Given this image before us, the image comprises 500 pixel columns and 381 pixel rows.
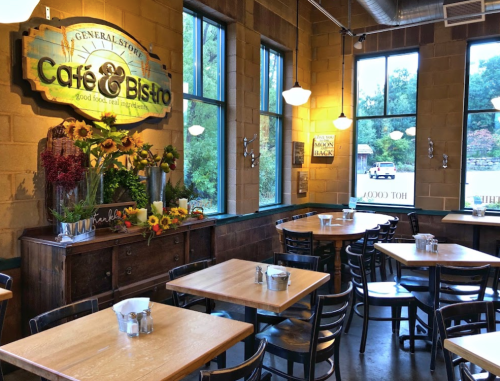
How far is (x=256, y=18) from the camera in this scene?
5.92 metres

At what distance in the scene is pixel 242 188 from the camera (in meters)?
5.70

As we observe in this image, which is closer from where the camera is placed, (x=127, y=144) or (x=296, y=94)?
(x=127, y=144)

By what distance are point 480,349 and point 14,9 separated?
2636mm

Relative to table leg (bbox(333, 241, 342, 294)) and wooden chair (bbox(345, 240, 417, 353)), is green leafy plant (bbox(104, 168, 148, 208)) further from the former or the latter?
table leg (bbox(333, 241, 342, 294))

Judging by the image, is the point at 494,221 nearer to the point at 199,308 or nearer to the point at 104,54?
the point at 199,308

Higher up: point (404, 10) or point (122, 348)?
point (404, 10)

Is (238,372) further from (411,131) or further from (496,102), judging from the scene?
(411,131)

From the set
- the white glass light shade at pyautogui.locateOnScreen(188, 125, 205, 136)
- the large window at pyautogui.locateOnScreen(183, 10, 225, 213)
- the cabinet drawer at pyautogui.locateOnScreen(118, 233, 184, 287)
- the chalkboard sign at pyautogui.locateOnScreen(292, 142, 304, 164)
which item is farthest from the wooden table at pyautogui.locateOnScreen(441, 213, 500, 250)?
the cabinet drawer at pyautogui.locateOnScreen(118, 233, 184, 287)

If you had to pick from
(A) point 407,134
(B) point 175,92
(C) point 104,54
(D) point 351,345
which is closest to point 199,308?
(D) point 351,345

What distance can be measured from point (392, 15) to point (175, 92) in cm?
352

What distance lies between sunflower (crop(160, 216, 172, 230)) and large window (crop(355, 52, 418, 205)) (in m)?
4.52

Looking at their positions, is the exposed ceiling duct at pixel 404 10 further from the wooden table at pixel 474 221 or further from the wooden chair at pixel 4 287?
the wooden chair at pixel 4 287

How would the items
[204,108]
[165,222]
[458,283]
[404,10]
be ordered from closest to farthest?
[458,283], [165,222], [204,108], [404,10]

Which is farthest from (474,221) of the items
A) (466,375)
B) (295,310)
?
(466,375)
